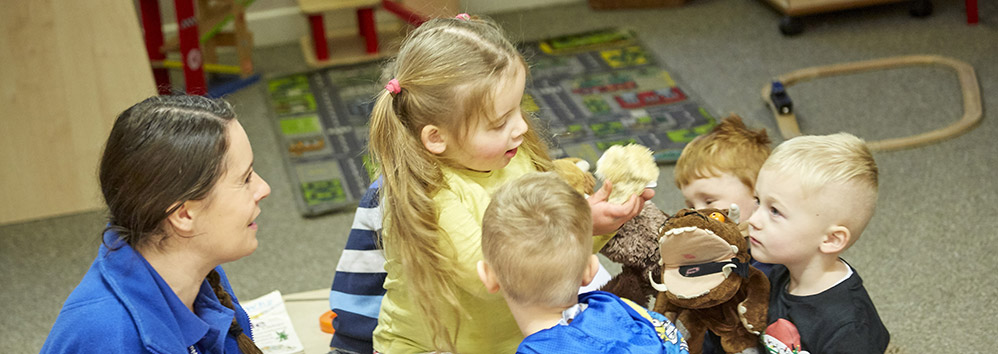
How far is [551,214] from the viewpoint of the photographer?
1.05 m

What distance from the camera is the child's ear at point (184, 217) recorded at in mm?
1089

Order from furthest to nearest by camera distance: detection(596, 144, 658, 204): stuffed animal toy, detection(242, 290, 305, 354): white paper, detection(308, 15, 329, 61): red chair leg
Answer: detection(308, 15, 329, 61): red chair leg → detection(242, 290, 305, 354): white paper → detection(596, 144, 658, 204): stuffed animal toy

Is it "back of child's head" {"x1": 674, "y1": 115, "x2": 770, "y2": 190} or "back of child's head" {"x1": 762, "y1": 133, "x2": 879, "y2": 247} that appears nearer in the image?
"back of child's head" {"x1": 762, "y1": 133, "x2": 879, "y2": 247}

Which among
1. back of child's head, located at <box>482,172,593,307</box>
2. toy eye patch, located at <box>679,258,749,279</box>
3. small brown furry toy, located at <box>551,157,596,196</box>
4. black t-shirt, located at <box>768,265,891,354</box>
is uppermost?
back of child's head, located at <box>482,172,593,307</box>

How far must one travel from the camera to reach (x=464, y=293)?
1.30 metres

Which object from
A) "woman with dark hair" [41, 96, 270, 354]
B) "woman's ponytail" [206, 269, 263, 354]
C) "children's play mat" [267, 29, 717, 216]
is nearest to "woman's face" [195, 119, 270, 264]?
"woman with dark hair" [41, 96, 270, 354]

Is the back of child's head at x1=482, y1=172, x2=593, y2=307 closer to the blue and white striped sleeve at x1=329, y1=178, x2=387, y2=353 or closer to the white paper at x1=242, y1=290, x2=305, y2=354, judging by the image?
the blue and white striped sleeve at x1=329, y1=178, x2=387, y2=353

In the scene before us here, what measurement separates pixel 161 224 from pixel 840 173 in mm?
834

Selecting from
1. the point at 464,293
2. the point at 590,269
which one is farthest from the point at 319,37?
the point at 590,269

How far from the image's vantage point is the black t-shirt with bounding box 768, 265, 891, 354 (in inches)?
46.9

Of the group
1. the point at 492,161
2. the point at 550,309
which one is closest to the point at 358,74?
the point at 492,161

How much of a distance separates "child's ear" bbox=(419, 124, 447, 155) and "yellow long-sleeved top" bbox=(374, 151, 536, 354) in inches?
1.6

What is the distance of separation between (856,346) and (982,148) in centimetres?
153

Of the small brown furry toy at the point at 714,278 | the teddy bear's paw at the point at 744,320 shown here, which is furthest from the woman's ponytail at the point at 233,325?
the teddy bear's paw at the point at 744,320
